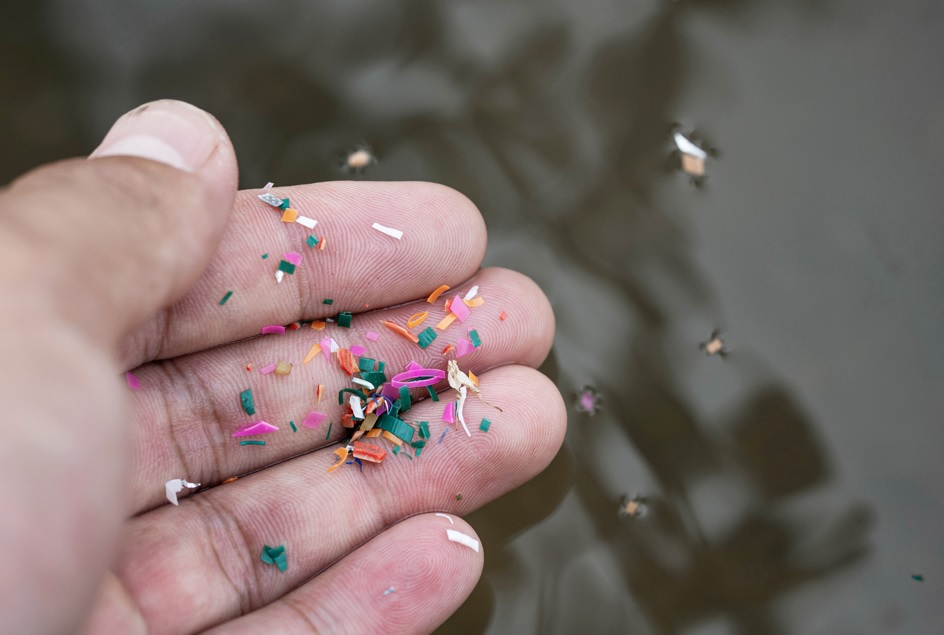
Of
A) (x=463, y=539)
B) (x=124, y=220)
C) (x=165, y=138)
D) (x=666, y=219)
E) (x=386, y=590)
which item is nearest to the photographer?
(x=124, y=220)

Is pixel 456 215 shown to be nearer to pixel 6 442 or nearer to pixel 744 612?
pixel 6 442

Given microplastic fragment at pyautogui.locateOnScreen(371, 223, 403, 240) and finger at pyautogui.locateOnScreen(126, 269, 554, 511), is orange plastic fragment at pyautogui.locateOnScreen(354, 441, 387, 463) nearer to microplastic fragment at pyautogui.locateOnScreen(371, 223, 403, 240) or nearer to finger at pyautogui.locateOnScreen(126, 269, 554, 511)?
finger at pyautogui.locateOnScreen(126, 269, 554, 511)

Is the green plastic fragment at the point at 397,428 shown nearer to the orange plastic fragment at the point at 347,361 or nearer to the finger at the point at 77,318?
the orange plastic fragment at the point at 347,361

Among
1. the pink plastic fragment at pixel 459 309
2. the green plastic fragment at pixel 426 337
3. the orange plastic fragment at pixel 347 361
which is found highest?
the pink plastic fragment at pixel 459 309

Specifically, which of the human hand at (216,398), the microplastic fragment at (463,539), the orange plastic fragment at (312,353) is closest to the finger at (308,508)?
the human hand at (216,398)

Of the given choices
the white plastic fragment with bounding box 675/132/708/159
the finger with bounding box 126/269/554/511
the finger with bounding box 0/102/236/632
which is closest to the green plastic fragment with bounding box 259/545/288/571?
the finger with bounding box 126/269/554/511

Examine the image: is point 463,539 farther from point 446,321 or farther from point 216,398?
point 216,398

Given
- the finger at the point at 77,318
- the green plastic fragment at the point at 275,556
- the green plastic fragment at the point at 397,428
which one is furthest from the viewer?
the green plastic fragment at the point at 397,428

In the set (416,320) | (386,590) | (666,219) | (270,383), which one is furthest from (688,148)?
(386,590)

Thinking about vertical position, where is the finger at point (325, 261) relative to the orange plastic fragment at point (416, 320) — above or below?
above
